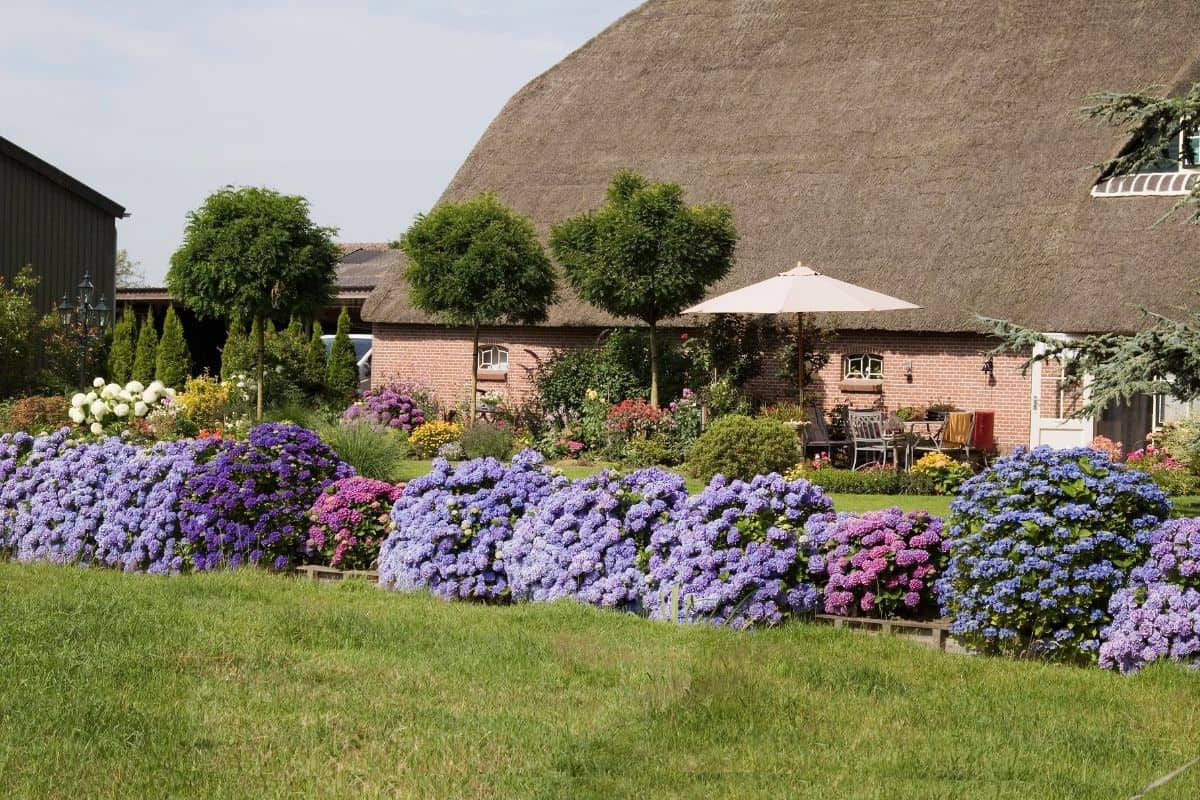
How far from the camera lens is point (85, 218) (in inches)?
1056

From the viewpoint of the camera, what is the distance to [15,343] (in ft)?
68.4

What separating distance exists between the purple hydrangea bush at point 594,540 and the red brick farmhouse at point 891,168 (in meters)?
10.6

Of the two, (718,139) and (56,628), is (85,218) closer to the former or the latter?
(718,139)

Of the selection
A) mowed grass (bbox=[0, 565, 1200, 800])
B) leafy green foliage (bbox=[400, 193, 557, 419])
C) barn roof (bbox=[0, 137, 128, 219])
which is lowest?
mowed grass (bbox=[0, 565, 1200, 800])

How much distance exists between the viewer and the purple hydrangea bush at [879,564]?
7324 mm

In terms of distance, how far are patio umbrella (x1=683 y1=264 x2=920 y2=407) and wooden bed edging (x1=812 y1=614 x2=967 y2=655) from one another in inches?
337

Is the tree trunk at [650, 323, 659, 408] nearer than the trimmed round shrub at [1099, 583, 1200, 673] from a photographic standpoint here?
No

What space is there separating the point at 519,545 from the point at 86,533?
3240mm

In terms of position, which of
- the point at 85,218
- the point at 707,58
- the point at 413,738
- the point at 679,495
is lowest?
the point at 413,738

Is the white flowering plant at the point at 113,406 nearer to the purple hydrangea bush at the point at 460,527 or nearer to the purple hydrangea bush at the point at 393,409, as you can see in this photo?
the purple hydrangea bush at the point at 460,527

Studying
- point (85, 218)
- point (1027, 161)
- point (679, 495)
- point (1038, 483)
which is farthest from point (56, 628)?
point (85, 218)

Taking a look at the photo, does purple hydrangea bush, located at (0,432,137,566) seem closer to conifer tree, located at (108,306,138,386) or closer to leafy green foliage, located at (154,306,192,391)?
leafy green foliage, located at (154,306,192,391)

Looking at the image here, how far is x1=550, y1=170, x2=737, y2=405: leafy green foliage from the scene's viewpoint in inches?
707

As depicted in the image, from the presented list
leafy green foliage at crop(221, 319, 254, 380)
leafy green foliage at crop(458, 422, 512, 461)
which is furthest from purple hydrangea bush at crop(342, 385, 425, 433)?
→ leafy green foliage at crop(221, 319, 254, 380)
